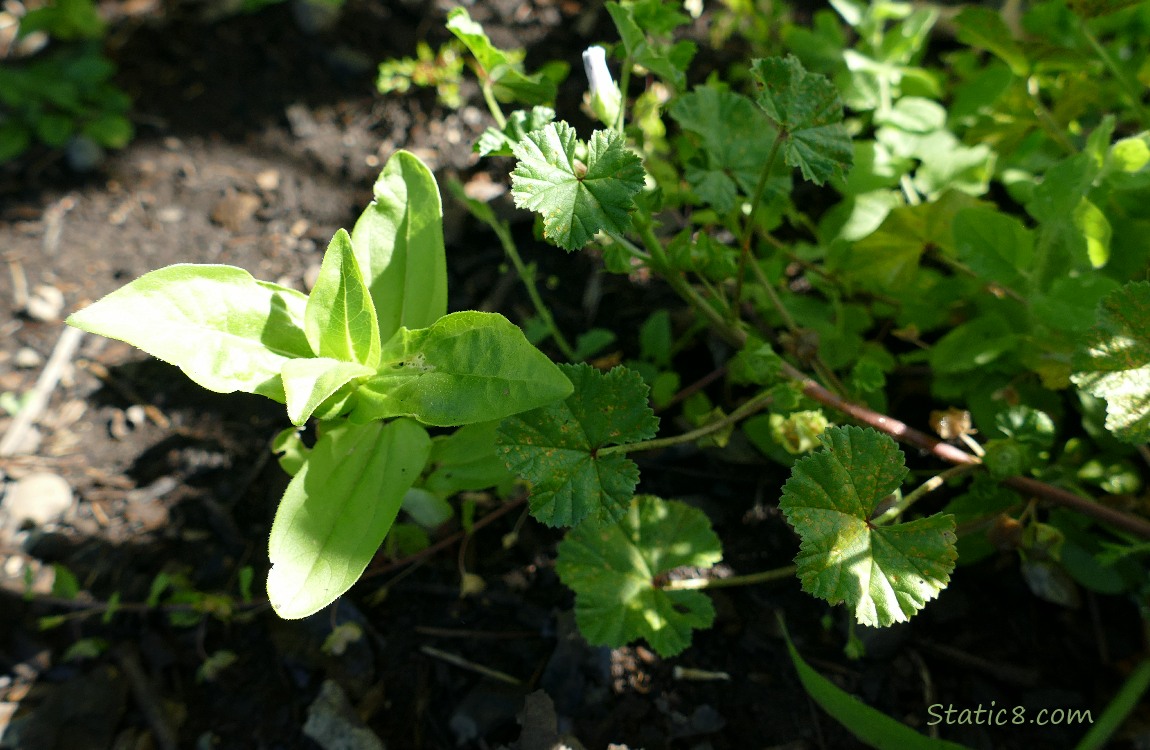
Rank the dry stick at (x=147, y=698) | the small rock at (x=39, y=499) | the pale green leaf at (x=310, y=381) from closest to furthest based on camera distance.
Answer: the pale green leaf at (x=310, y=381) < the dry stick at (x=147, y=698) < the small rock at (x=39, y=499)

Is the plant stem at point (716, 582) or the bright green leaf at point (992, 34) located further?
the bright green leaf at point (992, 34)

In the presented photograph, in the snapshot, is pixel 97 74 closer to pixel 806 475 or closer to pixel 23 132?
pixel 23 132

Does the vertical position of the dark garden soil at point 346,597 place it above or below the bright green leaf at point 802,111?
below

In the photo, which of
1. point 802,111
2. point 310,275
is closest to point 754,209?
point 802,111

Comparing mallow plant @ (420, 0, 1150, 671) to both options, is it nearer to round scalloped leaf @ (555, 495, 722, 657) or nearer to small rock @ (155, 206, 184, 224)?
round scalloped leaf @ (555, 495, 722, 657)

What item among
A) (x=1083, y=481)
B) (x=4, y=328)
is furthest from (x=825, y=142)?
(x=4, y=328)

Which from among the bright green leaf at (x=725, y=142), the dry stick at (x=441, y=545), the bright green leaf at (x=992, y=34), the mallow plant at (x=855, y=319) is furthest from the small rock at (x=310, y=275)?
the bright green leaf at (x=992, y=34)

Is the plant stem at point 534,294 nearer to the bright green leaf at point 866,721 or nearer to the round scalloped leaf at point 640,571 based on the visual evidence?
the round scalloped leaf at point 640,571
